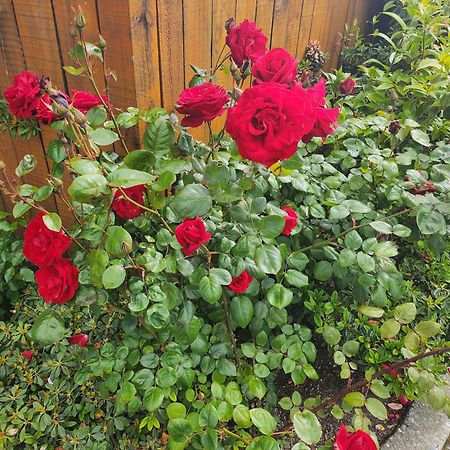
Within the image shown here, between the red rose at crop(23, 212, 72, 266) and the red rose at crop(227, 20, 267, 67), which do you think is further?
the red rose at crop(227, 20, 267, 67)

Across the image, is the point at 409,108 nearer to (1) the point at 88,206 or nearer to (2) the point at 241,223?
(2) the point at 241,223

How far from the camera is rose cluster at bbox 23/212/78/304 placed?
932mm

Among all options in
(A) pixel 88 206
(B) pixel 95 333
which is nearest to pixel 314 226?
(A) pixel 88 206

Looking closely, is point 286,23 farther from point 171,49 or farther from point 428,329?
point 428,329

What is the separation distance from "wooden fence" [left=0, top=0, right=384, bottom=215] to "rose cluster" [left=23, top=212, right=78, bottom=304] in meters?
0.62

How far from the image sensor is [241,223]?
1.13m

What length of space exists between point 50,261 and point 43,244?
4 cm

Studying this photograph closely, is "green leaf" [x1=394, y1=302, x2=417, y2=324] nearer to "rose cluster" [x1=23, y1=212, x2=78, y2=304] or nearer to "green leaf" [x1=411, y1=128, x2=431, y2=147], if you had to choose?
"green leaf" [x1=411, y1=128, x2=431, y2=147]

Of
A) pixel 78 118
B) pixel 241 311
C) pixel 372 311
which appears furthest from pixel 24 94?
pixel 372 311

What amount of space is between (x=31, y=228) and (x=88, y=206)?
10.3 inches

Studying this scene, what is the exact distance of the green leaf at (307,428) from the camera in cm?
94

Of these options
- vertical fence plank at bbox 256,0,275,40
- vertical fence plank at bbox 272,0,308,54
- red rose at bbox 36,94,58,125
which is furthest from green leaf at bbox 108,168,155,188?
vertical fence plank at bbox 272,0,308,54

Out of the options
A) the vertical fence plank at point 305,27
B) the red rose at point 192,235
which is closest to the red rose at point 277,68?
the red rose at point 192,235

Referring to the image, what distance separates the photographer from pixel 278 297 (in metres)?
1.19
